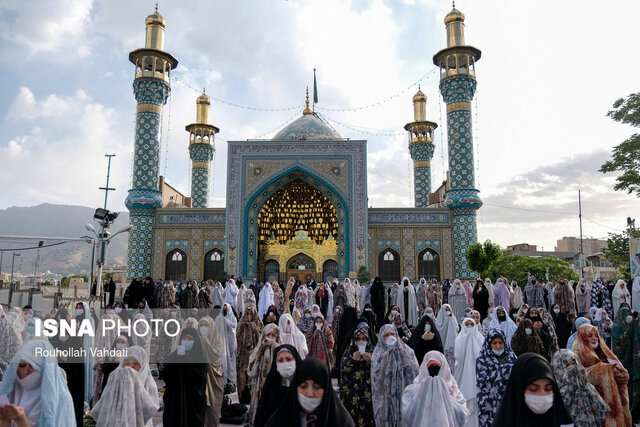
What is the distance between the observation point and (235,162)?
61.8 ft

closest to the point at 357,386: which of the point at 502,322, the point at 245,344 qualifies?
the point at 245,344

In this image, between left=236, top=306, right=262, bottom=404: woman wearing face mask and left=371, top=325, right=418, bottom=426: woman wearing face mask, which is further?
left=236, top=306, right=262, bottom=404: woman wearing face mask

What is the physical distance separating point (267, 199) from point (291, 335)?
14.1 metres

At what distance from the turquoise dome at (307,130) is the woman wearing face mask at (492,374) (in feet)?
59.8

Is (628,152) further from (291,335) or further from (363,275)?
(291,335)

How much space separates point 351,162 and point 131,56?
9543mm

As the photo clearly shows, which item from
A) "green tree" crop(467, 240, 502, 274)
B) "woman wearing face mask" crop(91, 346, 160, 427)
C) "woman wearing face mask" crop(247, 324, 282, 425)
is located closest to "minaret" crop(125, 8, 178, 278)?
"green tree" crop(467, 240, 502, 274)

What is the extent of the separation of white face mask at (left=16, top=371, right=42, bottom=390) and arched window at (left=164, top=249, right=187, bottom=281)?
1664 centimetres

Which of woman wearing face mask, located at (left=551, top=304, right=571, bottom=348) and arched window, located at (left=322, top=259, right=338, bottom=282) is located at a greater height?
arched window, located at (left=322, top=259, right=338, bottom=282)

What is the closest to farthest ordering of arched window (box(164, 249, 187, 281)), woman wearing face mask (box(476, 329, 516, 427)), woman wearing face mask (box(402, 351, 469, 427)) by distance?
woman wearing face mask (box(402, 351, 469, 427))
woman wearing face mask (box(476, 329, 516, 427))
arched window (box(164, 249, 187, 281))

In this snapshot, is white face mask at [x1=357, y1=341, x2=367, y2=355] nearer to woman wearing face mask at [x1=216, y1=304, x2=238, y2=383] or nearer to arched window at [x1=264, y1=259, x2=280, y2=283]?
woman wearing face mask at [x1=216, y1=304, x2=238, y2=383]

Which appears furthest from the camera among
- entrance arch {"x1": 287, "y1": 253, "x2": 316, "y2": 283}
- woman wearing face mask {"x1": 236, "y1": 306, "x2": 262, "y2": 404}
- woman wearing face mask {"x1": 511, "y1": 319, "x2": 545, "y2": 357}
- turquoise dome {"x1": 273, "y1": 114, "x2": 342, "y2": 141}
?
turquoise dome {"x1": 273, "y1": 114, "x2": 342, "y2": 141}

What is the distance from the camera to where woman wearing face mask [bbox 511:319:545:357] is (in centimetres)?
454

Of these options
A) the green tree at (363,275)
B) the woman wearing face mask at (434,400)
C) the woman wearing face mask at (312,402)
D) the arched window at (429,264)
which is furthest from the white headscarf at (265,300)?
the woman wearing face mask at (312,402)
